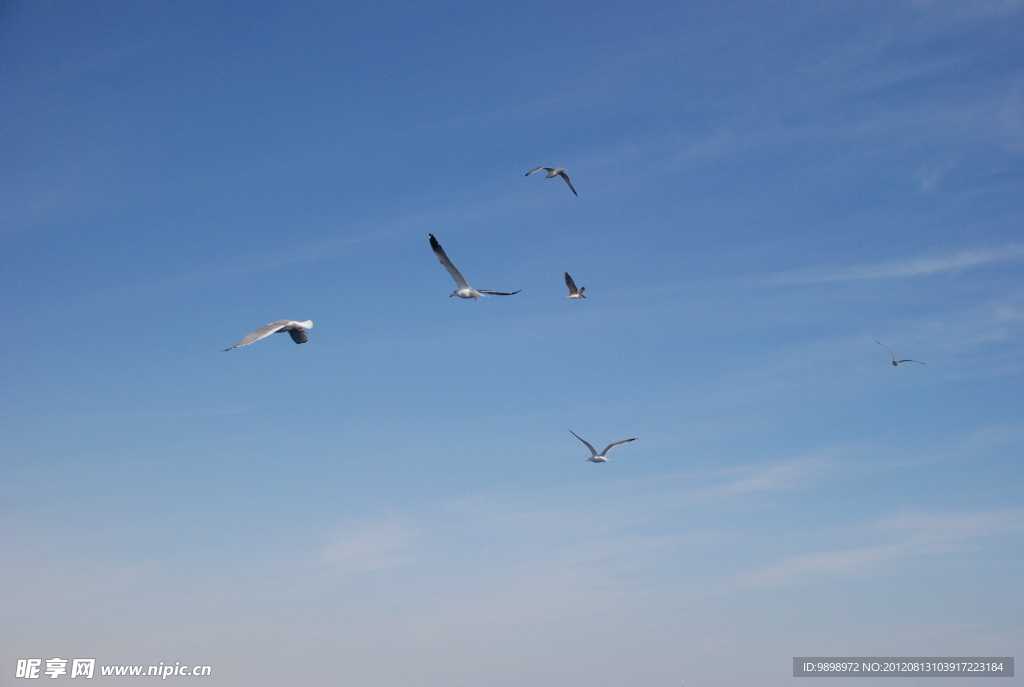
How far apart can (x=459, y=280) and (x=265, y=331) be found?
19837 millimetres

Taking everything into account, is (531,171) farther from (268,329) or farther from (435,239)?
(268,329)

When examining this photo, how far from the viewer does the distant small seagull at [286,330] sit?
52594 millimetres

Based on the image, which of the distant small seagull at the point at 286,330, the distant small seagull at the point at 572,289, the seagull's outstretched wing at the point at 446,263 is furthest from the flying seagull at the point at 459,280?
the distant small seagull at the point at 572,289

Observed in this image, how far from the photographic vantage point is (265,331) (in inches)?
2106

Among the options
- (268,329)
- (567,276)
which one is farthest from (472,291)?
(567,276)

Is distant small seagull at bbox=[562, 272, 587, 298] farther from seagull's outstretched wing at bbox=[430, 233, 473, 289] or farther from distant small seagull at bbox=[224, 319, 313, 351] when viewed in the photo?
distant small seagull at bbox=[224, 319, 313, 351]

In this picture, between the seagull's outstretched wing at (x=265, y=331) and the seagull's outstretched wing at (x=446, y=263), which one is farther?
the seagull's outstretched wing at (x=446, y=263)

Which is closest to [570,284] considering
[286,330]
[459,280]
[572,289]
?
[572,289]

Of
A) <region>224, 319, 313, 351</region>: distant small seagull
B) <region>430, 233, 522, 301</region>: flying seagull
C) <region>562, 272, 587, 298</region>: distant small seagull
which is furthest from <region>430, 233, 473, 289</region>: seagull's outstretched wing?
<region>562, 272, 587, 298</region>: distant small seagull

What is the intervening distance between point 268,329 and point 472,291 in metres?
19.9

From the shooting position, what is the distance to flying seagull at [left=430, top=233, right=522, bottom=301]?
2675 inches

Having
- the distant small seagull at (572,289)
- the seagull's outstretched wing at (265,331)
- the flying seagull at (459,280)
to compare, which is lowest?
the seagull's outstretched wing at (265,331)

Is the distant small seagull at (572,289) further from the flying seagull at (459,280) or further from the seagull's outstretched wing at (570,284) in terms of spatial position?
the flying seagull at (459,280)

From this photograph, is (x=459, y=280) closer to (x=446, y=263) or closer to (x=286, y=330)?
(x=446, y=263)
